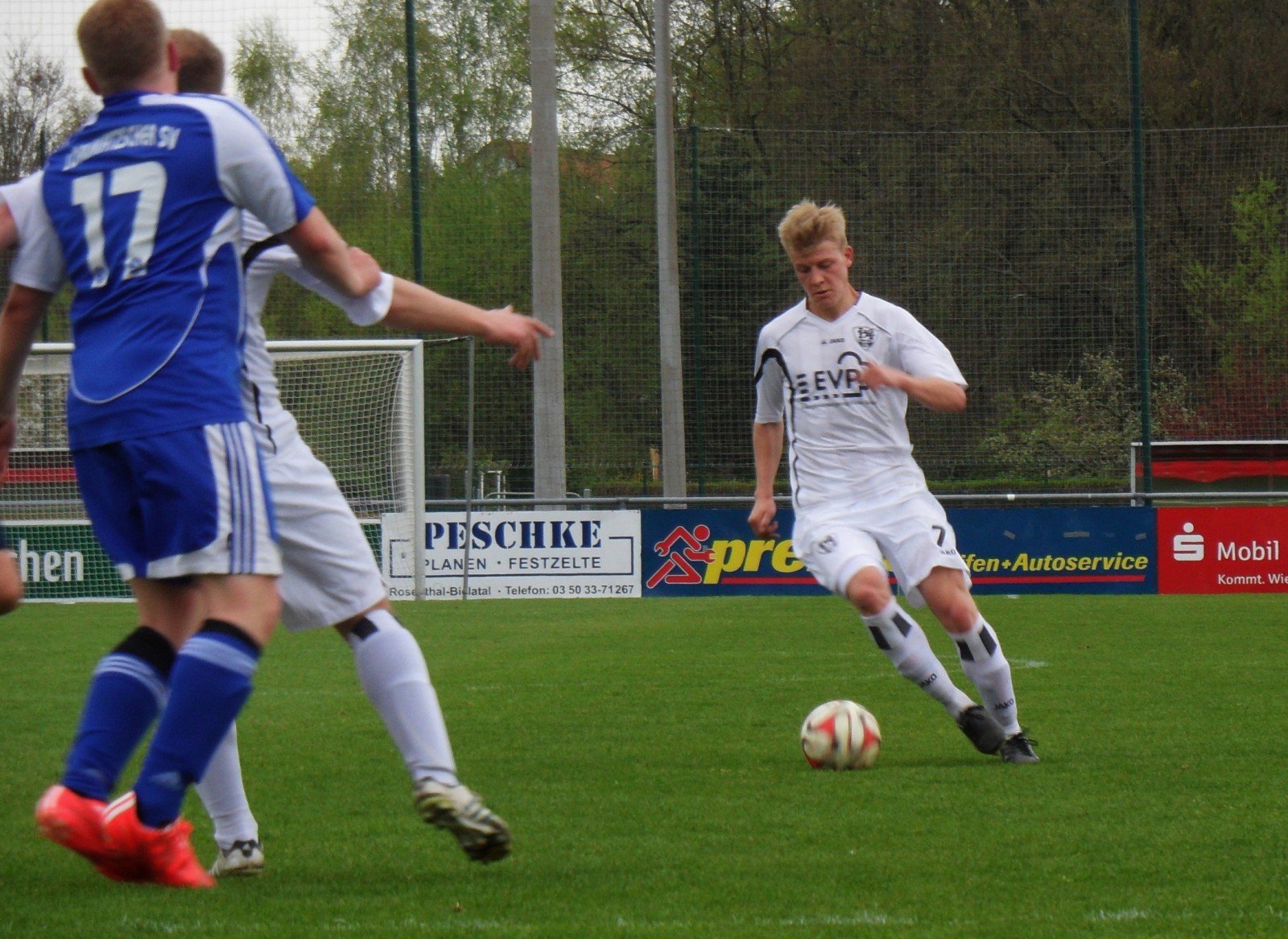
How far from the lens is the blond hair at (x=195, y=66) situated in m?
3.77

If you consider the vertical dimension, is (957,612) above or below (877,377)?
below

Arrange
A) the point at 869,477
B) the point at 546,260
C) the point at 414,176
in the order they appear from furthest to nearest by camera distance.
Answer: the point at 414,176
the point at 546,260
the point at 869,477

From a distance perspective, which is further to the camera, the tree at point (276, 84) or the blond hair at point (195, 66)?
the tree at point (276, 84)

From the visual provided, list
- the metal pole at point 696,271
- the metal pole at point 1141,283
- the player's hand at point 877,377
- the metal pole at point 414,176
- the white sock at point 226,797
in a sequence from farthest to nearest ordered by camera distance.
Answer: the metal pole at point 696,271, the metal pole at point 414,176, the metal pole at point 1141,283, the player's hand at point 877,377, the white sock at point 226,797

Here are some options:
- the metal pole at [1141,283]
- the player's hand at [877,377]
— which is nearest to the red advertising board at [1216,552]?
the metal pole at [1141,283]

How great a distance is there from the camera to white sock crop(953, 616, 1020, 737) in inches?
230

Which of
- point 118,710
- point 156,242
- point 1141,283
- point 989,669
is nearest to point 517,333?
point 156,242

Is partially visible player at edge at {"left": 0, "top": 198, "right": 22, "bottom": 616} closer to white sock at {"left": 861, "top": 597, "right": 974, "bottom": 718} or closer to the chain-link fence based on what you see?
white sock at {"left": 861, "top": 597, "right": 974, "bottom": 718}

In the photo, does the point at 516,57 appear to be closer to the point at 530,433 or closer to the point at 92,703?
the point at 530,433

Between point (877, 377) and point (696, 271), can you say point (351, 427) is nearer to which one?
point (696, 271)

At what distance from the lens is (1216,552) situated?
16.5 meters

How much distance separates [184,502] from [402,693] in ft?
2.40

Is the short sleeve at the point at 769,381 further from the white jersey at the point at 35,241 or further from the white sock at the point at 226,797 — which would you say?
the white jersey at the point at 35,241

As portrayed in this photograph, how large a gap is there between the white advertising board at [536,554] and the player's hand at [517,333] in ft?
41.8
